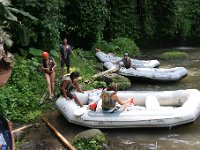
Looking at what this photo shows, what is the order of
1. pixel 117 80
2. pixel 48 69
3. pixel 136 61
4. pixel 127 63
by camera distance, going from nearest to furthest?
pixel 48 69 → pixel 117 80 → pixel 127 63 → pixel 136 61

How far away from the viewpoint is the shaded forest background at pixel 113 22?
1362 cm

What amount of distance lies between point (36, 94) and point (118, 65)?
5.12 m

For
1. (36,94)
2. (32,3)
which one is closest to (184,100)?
(36,94)

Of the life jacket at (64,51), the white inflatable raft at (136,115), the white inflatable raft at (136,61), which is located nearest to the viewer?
the white inflatable raft at (136,115)

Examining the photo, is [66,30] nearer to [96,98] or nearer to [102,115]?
[96,98]

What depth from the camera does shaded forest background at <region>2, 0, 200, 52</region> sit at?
44.7 ft

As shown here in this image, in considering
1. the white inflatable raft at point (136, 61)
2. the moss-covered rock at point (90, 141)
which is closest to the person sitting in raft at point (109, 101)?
the moss-covered rock at point (90, 141)

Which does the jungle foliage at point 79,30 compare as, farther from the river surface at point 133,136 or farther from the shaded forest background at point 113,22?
the river surface at point 133,136

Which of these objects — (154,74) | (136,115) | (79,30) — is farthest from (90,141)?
(79,30)

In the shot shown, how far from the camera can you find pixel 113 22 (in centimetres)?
2380

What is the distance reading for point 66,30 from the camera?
19875 mm

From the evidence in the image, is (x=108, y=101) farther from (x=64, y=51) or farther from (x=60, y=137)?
(x=64, y=51)

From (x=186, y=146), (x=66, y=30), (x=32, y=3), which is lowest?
(x=186, y=146)

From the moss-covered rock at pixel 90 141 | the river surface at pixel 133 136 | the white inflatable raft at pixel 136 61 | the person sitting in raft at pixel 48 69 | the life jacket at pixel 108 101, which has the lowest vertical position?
the river surface at pixel 133 136
